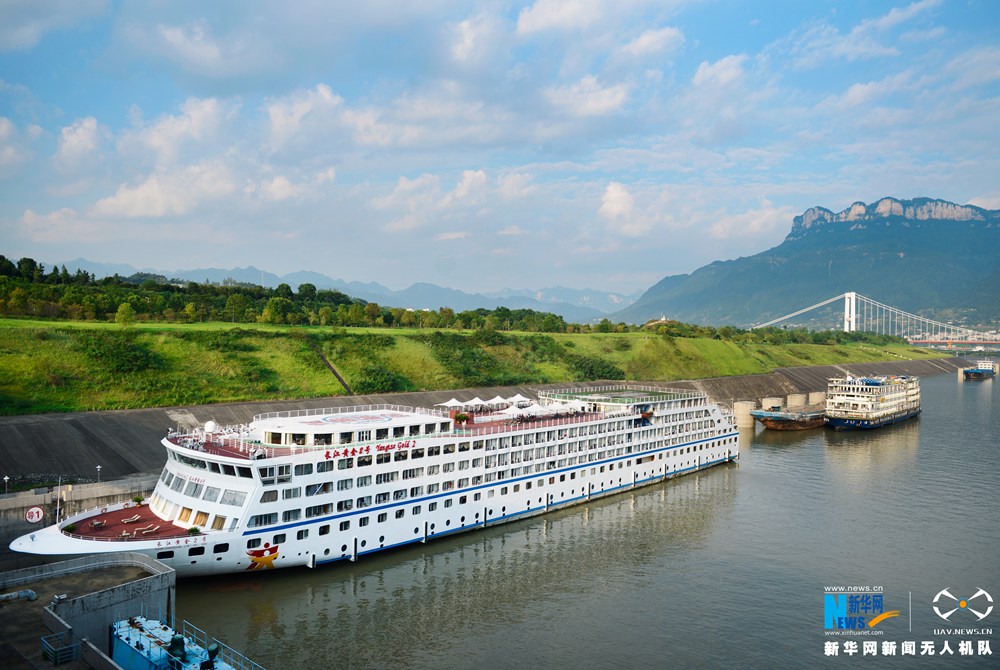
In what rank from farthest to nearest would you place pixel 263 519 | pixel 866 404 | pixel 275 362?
pixel 866 404, pixel 275 362, pixel 263 519

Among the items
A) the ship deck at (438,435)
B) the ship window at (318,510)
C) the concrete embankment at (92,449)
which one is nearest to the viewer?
the ship window at (318,510)

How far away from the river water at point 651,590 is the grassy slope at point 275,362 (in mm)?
36692

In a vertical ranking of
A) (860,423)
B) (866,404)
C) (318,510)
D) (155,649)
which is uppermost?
(866,404)

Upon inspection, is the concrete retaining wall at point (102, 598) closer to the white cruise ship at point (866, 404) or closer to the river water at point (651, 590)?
the river water at point (651, 590)

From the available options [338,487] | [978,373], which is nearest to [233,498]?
[338,487]

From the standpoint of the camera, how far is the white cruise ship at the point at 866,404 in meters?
92.1

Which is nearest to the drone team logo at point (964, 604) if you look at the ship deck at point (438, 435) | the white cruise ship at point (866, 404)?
the ship deck at point (438, 435)

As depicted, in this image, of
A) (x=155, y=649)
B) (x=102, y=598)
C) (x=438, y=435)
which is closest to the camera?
(x=155, y=649)

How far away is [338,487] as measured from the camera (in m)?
36.4

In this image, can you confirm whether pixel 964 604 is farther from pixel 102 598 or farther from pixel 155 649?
pixel 102 598

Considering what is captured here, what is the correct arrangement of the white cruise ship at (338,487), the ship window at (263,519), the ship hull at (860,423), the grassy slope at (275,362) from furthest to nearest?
1. the ship hull at (860,423)
2. the grassy slope at (275,362)
3. the ship window at (263,519)
4. the white cruise ship at (338,487)

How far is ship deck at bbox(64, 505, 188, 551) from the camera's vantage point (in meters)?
32.0

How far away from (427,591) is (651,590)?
11.9 meters

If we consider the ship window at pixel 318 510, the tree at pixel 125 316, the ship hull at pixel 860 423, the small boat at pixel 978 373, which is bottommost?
the ship hull at pixel 860 423
